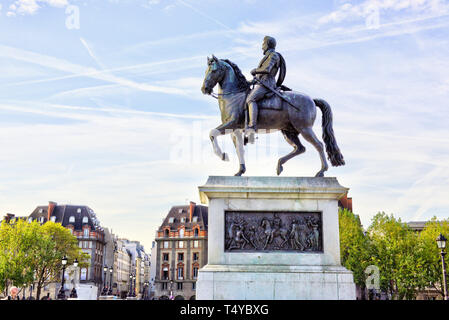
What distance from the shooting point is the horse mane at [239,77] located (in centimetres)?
1350

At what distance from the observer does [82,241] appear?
8981cm

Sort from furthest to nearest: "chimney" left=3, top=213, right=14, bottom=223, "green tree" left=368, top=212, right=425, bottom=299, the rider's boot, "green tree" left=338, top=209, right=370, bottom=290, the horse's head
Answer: "chimney" left=3, top=213, right=14, bottom=223
"green tree" left=338, top=209, right=370, bottom=290
"green tree" left=368, top=212, right=425, bottom=299
the horse's head
the rider's boot

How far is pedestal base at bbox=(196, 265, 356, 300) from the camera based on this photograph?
36.9 feet

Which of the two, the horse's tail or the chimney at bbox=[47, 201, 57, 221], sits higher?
the chimney at bbox=[47, 201, 57, 221]

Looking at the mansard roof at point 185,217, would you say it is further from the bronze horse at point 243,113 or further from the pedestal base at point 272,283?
the pedestal base at point 272,283

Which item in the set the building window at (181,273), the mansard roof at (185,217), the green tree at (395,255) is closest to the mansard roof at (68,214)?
the mansard roof at (185,217)

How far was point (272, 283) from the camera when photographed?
11352 mm

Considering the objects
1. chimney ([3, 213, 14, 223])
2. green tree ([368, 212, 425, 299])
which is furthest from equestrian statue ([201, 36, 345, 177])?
chimney ([3, 213, 14, 223])

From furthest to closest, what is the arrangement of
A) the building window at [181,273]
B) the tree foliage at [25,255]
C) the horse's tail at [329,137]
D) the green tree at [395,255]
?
the building window at [181,273] → the tree foliage at [25,255] → the green tree at [395,255] → the horse's tail at [329,137]

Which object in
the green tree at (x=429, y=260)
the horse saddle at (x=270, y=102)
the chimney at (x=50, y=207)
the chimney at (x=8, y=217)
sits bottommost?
the green tree at (x=429, y=260)

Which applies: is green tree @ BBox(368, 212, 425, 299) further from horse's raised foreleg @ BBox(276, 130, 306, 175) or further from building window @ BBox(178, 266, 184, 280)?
building window @ BBox(178, 266, 184, 280)

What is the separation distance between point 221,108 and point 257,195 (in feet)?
9.71

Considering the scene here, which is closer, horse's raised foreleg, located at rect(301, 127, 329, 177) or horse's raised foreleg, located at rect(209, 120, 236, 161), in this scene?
horse's raised foreleg, located at rect(209, 120, 236, 161)
